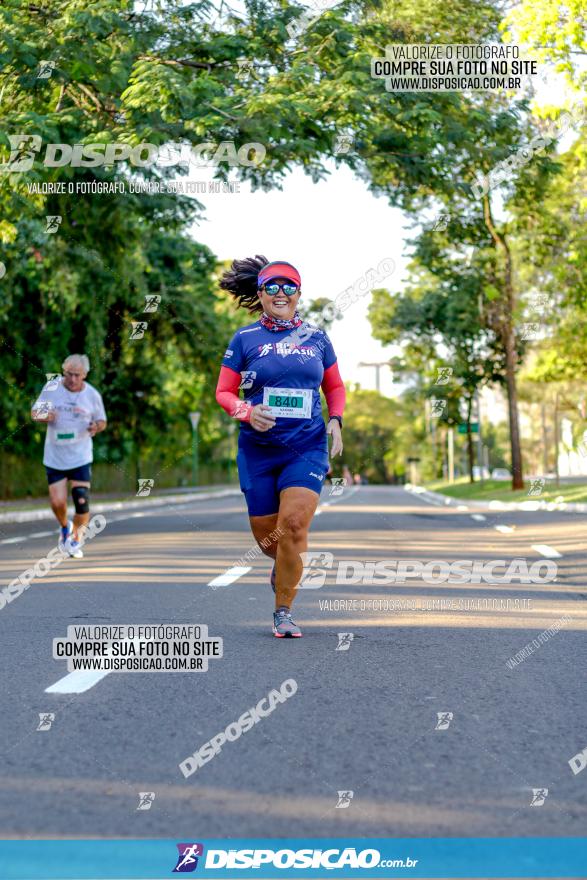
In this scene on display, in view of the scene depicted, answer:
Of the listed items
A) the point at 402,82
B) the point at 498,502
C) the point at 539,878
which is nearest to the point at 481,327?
the point at 498,502

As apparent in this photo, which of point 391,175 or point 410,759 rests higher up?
point 391,175

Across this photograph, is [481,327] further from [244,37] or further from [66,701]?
[66,701]

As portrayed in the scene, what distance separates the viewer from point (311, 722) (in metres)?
5.00

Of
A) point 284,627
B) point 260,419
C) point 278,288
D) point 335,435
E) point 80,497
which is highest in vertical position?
point 278,288

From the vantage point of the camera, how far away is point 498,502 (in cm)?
3284

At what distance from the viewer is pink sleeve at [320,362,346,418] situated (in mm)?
7402

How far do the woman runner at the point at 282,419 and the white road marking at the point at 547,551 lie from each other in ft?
20.8

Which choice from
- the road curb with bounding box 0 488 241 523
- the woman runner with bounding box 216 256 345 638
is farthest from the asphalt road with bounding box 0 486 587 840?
the road curb with bounding box 0 488 241 523

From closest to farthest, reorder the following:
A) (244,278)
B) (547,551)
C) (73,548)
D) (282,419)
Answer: (282,419), (244,278), (73,548), (547,551)

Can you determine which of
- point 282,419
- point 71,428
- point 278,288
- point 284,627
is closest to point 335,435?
point 282,419

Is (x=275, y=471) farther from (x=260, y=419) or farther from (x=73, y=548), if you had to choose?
(x=73, y=548)

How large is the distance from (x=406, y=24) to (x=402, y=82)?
3297mm

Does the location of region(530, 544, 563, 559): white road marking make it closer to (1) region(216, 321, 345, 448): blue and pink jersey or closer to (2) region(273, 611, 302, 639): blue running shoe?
(2) region(273, 611, 302, 639): blue running shoe

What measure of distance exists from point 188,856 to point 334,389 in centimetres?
432
